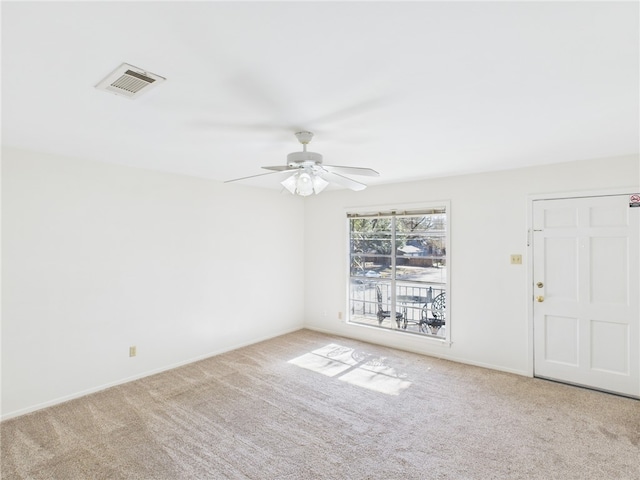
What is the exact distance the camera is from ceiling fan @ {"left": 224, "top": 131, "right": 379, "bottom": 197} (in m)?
2.50

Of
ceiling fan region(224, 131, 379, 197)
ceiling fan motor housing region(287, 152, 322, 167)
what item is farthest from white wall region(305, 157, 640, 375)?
ceiling fan motor housing region(287, 152, 322, 167)

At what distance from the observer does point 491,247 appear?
4070 mm

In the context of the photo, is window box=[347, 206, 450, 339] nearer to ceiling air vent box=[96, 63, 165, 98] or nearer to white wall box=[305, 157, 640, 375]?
white wall box=[305, 157, 640, 375]

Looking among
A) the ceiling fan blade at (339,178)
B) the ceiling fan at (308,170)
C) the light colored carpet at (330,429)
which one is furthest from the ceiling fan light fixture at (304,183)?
the light colored carpet at (330,429)

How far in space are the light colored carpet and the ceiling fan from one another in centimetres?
202

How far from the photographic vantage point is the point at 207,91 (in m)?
1.89

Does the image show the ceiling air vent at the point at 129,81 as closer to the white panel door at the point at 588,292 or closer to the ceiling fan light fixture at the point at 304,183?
the ceiling fan light fixture at the point at 304,183

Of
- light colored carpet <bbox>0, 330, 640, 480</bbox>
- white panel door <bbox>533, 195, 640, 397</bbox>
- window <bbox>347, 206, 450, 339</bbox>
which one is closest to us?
light colored carpet <bbox>0, 330, 640, 480</bbox>

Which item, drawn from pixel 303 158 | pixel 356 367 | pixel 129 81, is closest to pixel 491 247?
pixel 356 367

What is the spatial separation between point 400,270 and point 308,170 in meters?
2.87

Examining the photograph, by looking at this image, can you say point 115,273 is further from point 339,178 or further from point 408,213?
point 408,213

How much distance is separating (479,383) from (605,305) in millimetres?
1498

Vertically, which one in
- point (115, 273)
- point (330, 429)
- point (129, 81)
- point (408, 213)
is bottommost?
point (330, 429)

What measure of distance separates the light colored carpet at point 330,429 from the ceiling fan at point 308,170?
2.02m
